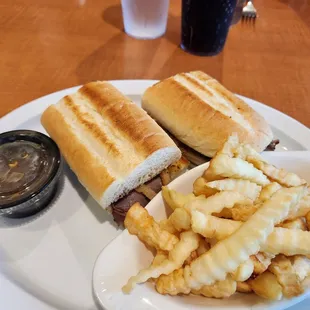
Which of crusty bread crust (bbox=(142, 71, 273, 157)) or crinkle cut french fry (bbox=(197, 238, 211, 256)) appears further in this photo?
crusty bread crust (bbox=(142, 71, 273, 157))

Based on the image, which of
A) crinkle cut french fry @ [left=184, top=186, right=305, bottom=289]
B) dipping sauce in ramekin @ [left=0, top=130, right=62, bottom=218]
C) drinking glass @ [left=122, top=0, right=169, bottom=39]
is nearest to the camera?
crinkle cut french fry @ [left=184, top=186, right=305, bottom=289]

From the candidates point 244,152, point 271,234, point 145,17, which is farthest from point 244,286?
point 145,17

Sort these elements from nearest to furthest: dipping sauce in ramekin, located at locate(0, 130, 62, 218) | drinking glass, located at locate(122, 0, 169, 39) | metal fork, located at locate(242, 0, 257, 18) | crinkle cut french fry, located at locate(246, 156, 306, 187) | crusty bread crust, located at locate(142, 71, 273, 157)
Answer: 1. crinkle cut french fry, located at locate(246, 156, 306, 187)
2. dipping sauce in ramekin, located at locate(0, 130, 62, 218)
3. crusty bread crust, located at locate(142, 71, 273, 157)
4. drinking glass, located at locate(122, 0, 169, 39)
5. metal fork, located at locate(242, 0, 257, 18)

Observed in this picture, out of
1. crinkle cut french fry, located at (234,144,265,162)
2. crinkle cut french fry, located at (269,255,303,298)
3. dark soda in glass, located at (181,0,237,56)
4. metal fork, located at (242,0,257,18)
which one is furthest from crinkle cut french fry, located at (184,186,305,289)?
metal fork, located at (242,0,257,18)

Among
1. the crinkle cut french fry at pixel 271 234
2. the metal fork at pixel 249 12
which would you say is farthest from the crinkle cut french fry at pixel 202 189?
the metal fork at pixel 249 12

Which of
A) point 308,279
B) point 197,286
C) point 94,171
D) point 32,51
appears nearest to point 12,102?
point 32,51

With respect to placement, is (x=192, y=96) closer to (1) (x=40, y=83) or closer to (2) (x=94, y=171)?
(2) (x=94, y=171)

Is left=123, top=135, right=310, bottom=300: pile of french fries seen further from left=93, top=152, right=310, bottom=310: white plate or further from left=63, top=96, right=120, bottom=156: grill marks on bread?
left=63, top=96, right=120, bottom=156: grill marks on bread

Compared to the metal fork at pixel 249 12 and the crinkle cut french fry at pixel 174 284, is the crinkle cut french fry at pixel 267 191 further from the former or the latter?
the metal fork at pixel 249 12
